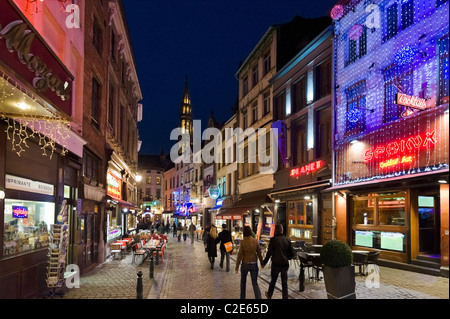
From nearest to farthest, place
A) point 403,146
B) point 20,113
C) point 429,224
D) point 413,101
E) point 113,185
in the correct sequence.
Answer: point 20,113 → point 413,101 → point 403,146 → point 429,224 → point 113,185

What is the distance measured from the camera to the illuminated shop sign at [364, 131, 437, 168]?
12.4 metres

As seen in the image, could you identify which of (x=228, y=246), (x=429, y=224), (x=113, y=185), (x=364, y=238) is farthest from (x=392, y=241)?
(x=113, y=185)

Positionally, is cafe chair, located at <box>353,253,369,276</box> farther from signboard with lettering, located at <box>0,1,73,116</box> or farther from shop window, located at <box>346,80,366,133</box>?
signboard with lettering, located at <box>0,1,73,116</box>

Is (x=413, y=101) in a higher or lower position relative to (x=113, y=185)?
higher

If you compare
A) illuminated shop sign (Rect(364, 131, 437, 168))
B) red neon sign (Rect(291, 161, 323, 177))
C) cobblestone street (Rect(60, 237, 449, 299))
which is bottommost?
cobblestone street (Rect(60, 237, 449, 299))

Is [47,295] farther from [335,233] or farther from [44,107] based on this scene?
[335,233]

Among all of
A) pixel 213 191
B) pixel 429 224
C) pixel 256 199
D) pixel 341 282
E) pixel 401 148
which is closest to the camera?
pixel 341 282

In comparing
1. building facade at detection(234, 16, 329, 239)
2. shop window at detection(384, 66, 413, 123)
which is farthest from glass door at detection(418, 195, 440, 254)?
building facade at detection(234, 16, 329, 239)

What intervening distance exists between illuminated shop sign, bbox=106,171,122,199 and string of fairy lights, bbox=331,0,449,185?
11640mm

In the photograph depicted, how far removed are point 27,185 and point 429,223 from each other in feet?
42.2

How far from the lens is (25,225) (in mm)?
9766

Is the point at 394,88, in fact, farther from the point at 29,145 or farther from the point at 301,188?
the point at 29,145

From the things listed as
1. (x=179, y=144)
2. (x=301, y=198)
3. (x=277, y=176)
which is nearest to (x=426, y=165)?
(x=301, y=198)

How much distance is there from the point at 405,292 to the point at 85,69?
12.9m
